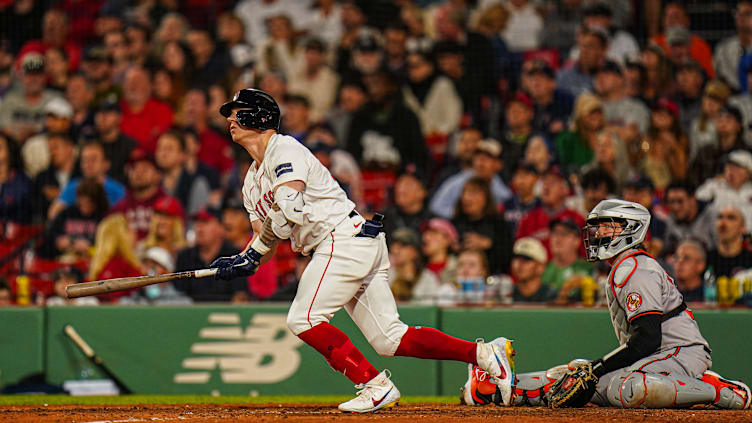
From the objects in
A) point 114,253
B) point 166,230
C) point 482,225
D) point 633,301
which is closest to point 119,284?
point 633,301

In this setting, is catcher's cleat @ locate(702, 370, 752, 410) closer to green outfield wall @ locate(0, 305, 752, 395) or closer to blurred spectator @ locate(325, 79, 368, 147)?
green outfield wall @ locate(0, 305, 752, 395)

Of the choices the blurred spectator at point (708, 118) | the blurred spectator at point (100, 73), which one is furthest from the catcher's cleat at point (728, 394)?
the blurred spectator at point (100, 73)

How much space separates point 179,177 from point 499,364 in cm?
607

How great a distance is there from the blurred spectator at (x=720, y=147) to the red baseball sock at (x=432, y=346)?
180 inches

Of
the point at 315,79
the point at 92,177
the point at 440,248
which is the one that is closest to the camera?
the point at 440,248

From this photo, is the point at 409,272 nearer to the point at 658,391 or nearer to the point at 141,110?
the point at 658,391

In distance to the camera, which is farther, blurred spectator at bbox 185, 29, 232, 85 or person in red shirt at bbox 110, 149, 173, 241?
blurred spectator at bbox 185, 29, 232, 85

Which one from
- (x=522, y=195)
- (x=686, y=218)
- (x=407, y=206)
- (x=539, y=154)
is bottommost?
(x=686, y=218)

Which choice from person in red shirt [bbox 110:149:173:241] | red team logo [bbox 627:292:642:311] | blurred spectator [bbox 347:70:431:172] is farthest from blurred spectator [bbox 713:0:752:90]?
person in red shirt [bbox 110:149:173:241]

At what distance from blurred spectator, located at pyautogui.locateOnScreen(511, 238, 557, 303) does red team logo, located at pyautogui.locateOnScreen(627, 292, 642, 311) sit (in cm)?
291

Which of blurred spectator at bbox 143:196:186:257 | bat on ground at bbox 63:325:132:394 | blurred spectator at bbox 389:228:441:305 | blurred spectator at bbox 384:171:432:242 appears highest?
blurred spectator at bbox 384:171:432:242

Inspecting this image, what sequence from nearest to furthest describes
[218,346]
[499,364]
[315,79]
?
[499,364] → [218,346] → [315,79]

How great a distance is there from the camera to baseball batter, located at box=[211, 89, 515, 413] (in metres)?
5.36

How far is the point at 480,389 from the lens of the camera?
5984 millimetres
